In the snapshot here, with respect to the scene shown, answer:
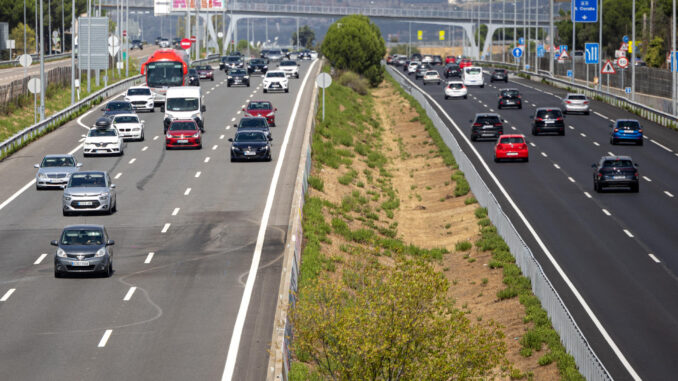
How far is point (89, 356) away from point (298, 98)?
204 feet

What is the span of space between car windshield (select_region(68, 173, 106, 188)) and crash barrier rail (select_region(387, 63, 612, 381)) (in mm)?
13813

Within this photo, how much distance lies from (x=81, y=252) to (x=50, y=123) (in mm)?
36666

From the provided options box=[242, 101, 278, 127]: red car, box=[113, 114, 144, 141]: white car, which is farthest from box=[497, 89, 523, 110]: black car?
box=[113, 114, 144, 141]: white car

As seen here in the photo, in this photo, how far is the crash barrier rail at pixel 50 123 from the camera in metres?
55.3

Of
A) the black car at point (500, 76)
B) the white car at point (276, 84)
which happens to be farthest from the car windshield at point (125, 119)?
the black car at point (500, 76)

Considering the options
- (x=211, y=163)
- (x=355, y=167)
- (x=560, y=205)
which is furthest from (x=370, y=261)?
(x=355, y=167)

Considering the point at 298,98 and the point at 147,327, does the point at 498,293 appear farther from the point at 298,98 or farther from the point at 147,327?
the point at 298,98

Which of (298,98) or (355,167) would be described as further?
(298,98)

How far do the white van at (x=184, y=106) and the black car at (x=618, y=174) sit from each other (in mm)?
25979

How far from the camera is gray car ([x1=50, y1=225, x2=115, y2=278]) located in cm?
2977

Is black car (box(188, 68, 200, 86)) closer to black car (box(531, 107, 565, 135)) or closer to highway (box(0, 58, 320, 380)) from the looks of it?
black car (box(531, 107, 565, 135))

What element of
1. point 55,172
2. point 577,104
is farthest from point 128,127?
point 577,104

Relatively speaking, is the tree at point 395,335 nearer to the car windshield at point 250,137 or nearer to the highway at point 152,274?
the highway at point 152,274

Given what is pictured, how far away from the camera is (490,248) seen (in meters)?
38.0
